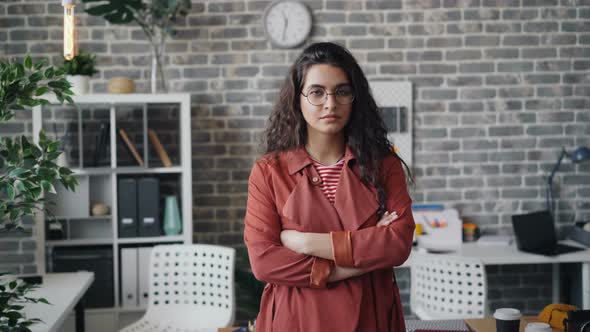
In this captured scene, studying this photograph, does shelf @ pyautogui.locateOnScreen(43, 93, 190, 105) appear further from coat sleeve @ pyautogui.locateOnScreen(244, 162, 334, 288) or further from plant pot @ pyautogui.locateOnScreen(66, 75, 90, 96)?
coat sleeve @ pyautogui.locateOnScreen(244, 162, 334, 288)

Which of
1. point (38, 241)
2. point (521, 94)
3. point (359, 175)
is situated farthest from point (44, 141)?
point (521, 94)

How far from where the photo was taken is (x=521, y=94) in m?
4.22

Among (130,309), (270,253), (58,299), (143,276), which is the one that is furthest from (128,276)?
(270,253)

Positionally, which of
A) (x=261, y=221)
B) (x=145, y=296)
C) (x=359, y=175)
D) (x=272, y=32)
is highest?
(x=272, y=32)

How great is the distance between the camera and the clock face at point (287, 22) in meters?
4.05

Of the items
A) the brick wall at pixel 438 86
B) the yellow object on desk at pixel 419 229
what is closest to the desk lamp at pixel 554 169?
the brick wall at pixel 438 86

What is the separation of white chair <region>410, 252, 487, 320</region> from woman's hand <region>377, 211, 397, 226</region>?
1320mm

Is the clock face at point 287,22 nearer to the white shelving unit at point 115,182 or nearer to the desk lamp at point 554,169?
the white shelving unit at point 115,182

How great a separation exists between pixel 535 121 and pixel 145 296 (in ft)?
8.97

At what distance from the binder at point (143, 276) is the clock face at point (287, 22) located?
1.52 meters

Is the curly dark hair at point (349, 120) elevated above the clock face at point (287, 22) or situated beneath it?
situated beneath

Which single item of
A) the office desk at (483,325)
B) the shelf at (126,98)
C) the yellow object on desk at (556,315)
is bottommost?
the office desk at (483,325)

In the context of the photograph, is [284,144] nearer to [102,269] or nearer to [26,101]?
[26,101]

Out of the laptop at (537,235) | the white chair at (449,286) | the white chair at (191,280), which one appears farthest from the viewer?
the laptop at (537,235)
